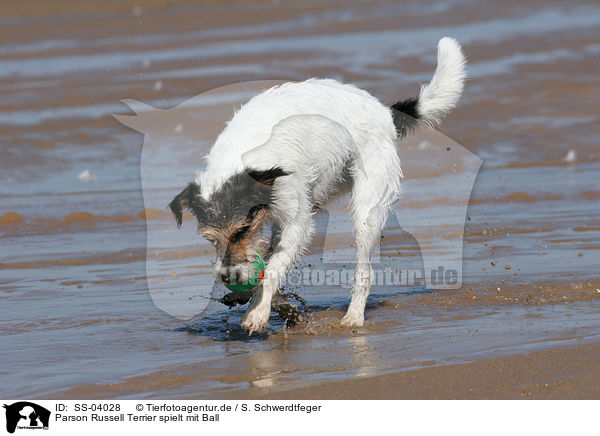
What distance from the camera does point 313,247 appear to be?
9.29 m

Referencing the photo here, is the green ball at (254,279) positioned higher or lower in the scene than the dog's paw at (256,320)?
higher

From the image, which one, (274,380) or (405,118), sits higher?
(405,118)

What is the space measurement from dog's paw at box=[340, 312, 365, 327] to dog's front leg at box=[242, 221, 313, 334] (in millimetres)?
585

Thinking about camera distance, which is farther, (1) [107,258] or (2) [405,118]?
(1) [107,258]

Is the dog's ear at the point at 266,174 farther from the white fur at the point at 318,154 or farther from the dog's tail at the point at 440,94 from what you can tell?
the dog's tail at the point at 440,94

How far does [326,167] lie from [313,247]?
91.8 inches

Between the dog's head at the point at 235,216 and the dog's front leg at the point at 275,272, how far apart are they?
0.98ft

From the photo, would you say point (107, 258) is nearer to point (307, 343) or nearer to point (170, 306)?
point (170, 306)

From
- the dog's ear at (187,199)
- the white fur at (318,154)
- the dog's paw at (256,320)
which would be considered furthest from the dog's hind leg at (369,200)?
the dog's ear at (187,199)

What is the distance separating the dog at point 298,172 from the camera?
6262 millimetres

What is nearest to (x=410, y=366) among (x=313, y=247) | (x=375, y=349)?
(x=375, y=349)

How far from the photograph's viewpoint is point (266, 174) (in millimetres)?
6250

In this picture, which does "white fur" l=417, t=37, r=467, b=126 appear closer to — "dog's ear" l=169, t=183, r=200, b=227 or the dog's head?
the dog's head

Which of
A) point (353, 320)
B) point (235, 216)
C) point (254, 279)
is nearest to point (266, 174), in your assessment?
point (235, 216)
